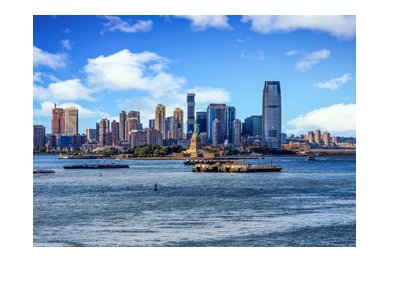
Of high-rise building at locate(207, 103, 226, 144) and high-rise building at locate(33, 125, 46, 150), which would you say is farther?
high-rise building at locate(207, 103, 226, 144)

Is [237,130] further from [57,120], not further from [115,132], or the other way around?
[57,120]

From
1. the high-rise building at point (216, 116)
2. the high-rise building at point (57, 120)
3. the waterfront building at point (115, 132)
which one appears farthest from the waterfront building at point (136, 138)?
the high-rise building at point (57, 120)

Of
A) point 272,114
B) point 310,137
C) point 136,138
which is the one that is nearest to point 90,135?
point 136,138

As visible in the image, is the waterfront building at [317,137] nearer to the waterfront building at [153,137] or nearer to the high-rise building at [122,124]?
the waterfront building at [153,137]

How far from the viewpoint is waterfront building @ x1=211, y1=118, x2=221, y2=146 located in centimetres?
1008

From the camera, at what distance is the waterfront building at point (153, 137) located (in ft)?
34.5

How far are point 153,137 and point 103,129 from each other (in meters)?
0.90

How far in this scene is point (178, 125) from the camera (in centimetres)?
1052

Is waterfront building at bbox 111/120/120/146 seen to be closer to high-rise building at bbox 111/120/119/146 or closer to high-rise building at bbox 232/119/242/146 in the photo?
high-rise building at bbox 111/120/119/146

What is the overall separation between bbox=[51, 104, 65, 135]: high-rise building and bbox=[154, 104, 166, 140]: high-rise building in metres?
1.39

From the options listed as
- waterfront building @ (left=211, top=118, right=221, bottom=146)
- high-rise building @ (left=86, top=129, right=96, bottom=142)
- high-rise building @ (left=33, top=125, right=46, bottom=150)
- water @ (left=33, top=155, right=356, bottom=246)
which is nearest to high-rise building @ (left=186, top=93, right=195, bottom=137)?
waterfront building @ (left=211, top=118, right=221, bottom=146)

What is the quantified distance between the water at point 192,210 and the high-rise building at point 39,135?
2.71 ft
